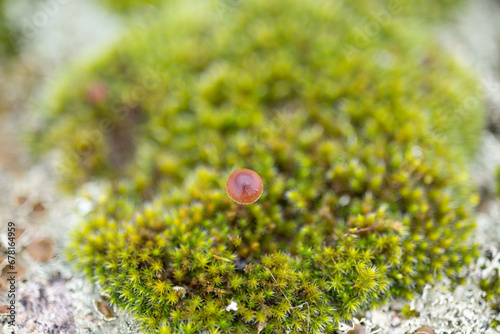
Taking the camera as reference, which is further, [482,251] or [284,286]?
[482,251]

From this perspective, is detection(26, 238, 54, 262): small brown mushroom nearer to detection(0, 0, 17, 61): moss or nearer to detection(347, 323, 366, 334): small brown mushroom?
detection(347, 323, 366, 334): small brown mushroom

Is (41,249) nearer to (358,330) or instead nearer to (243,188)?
(243,188)

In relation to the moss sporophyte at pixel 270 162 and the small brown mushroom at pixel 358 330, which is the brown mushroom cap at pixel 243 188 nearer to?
the moss sporophyte at pixel 270 162

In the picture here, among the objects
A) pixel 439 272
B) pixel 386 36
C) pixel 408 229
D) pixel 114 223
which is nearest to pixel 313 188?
pixel 408 229

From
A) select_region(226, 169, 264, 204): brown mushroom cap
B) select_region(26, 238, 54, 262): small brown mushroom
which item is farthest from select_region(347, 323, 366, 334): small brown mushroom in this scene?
select_region(26, 238, 54, 262): small brown mushroom

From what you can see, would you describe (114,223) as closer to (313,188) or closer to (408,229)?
(313,188)
